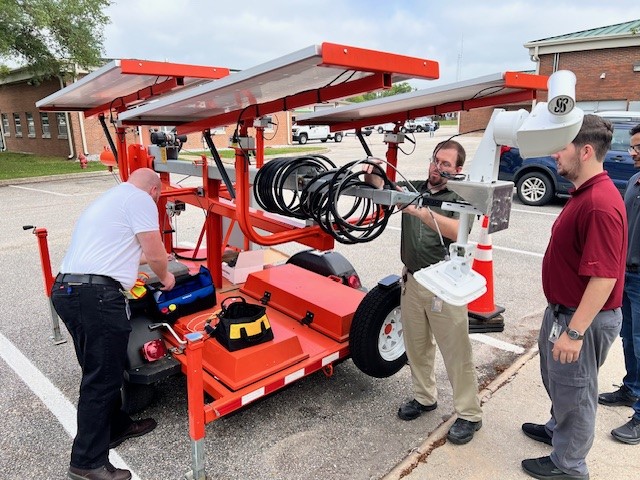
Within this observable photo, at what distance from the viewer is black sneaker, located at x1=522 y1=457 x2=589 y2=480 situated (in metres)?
2.68

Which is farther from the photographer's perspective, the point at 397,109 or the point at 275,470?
the point at 397,109

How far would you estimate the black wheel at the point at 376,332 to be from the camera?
338cm

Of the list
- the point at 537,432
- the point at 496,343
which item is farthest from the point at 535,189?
the point at 537,432

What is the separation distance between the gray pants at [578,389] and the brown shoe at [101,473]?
245cm

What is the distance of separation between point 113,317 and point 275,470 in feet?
4.24

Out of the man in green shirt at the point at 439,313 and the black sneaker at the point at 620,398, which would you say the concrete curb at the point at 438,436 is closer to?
the man in green shirt at the point at 439,313

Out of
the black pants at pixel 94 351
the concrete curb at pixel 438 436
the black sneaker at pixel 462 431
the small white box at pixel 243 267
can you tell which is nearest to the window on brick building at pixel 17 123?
the small white box at pixel 243 267

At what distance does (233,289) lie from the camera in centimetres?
450

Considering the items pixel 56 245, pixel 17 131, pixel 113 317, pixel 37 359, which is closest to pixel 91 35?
pixel 17 131

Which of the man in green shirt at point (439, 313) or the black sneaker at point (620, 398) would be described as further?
the black sneaker at point (620, 398)

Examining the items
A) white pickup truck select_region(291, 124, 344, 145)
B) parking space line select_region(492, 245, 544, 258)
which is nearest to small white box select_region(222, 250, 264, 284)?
parking space line select_region(492, 245, 544, 258)

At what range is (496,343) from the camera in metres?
4.46

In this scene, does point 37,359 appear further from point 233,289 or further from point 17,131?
point 17,131

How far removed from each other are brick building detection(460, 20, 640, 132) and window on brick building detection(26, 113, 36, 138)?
22.3 m
